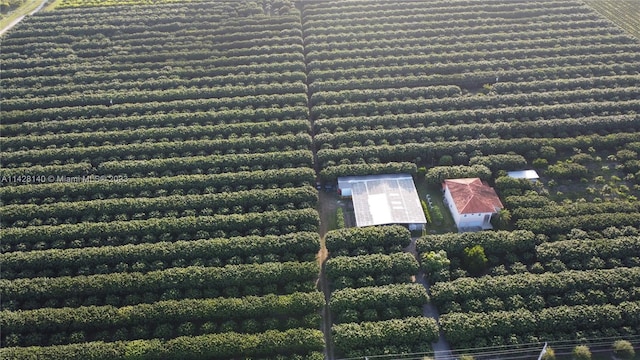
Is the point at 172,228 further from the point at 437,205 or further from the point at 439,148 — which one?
the point at 439,148

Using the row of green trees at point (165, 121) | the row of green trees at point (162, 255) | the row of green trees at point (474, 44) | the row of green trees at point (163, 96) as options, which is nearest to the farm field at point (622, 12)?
the row of green trees at point (474, 44)

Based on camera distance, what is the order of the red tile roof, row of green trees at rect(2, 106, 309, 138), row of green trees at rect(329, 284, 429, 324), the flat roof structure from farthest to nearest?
1. row of green trees at rect(2, 106, 309, 138)
2. the flat roof structure
3. the red tile roof
4. row of green trees at rect(329, 284, 429, 324)

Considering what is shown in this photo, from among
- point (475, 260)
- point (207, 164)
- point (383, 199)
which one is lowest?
point (475, 260)

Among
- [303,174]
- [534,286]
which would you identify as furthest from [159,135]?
[534,286]

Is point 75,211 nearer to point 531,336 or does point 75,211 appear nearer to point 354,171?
point 354,171

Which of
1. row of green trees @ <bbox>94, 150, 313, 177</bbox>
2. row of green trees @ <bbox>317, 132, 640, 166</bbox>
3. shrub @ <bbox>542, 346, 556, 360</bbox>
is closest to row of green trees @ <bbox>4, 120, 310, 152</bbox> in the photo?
row of green trees @ <bbox>94, 150, 313, 177</bbox>

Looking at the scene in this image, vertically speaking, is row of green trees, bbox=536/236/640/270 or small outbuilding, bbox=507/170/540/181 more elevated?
small outbuilding, bbox=507/170/540/181

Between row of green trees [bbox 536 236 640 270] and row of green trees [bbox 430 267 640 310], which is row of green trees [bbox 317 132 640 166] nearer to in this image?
row of green trees [bbox 536 236 640 270]
